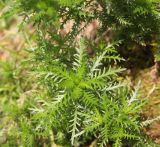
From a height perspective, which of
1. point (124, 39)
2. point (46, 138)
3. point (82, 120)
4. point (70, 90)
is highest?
point (124, 39)

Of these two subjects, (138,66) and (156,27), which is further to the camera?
(138,66)

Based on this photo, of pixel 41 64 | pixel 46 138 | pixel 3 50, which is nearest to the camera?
pixel 41 64

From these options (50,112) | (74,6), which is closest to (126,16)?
(74,6)

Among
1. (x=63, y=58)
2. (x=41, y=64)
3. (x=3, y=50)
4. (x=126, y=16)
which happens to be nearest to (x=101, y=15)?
(x=126, y=16)

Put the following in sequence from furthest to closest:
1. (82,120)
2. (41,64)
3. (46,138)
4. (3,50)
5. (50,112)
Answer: (3,50) → (46,138) → (41,64) → (82,120) → (50,112)

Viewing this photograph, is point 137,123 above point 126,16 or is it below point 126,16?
below

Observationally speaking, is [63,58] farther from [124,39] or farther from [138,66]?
[138,66]
